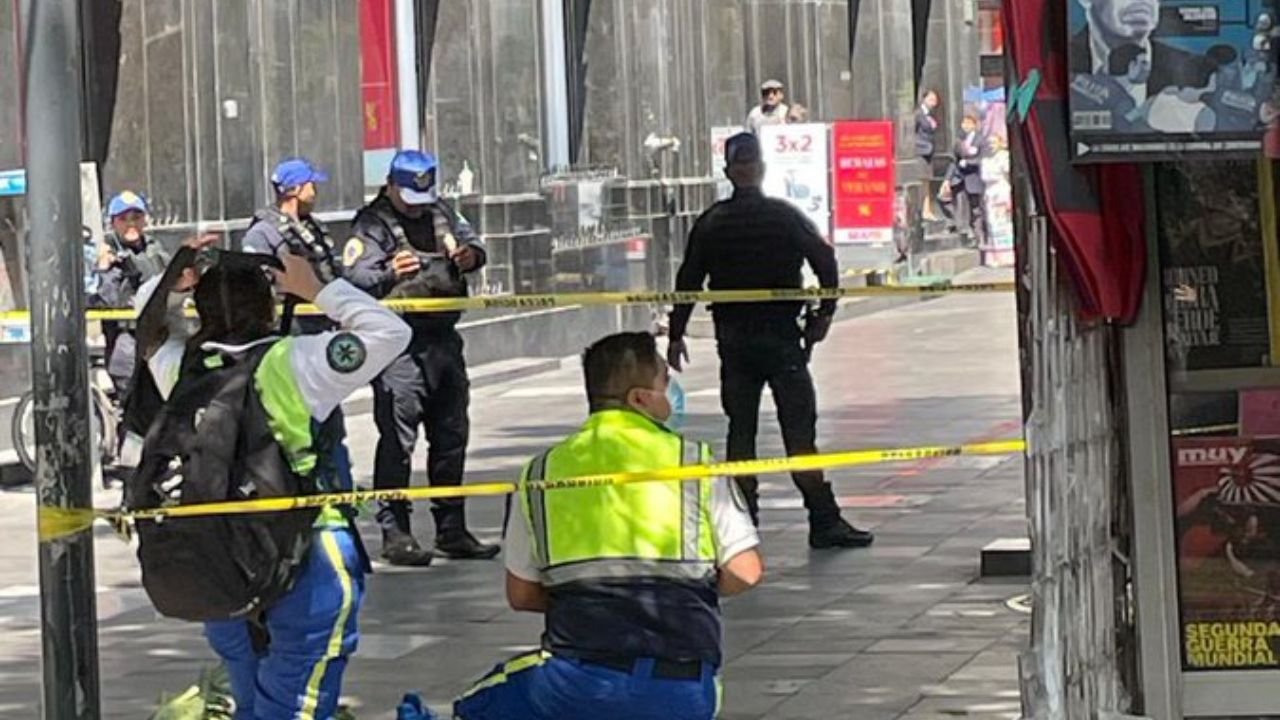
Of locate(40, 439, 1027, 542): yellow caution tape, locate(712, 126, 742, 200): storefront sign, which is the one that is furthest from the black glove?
locate(712, 126, 742, 200): storefront sign

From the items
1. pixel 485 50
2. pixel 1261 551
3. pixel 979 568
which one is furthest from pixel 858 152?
pixel 1261 551

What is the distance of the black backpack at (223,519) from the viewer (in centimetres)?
652

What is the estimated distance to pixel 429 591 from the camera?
36.6 feet

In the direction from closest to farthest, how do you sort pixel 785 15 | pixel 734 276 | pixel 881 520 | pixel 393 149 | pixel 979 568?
1. pixel 979 568
2. pixel 734 276
3. pixel 881 520
4. pixel 393 149
5. pixel 785 15

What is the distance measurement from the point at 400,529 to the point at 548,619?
19.4 feet

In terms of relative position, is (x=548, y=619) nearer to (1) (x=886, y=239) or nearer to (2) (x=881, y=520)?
(2) (x=881, y=520)

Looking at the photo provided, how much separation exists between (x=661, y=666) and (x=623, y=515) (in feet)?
1.19

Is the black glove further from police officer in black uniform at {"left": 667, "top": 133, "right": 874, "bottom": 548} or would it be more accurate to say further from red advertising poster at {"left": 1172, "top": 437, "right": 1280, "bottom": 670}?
red advertising poster at {"left": 1172, "top": 437, "right": 1280, "bottom": 670}

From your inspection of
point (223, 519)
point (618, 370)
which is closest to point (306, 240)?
point (223, 519)

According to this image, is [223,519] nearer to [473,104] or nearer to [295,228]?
[295,228]

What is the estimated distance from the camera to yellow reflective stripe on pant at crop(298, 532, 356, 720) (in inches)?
264

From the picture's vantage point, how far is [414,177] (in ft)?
38.9

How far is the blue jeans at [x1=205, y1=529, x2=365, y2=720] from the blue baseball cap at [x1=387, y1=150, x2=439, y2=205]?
5124mm

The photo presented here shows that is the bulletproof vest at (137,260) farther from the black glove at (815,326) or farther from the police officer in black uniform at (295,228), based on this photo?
the black glove at (815,326)
